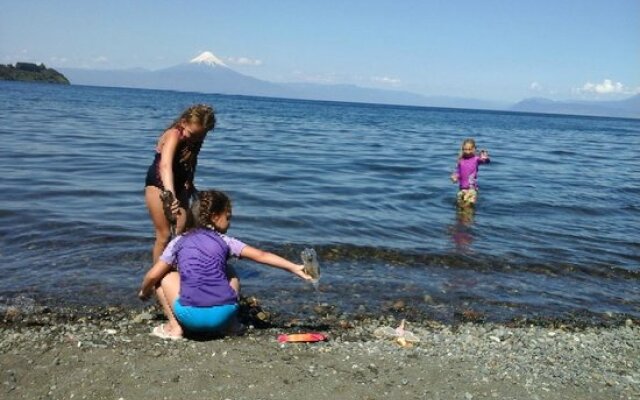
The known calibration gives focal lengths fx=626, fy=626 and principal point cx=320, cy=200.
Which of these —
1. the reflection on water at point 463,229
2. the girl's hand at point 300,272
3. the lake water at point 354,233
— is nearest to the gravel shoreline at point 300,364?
the girl's hand at point 300,272

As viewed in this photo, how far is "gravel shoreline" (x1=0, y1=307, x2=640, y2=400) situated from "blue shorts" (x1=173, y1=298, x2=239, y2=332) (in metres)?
0.13

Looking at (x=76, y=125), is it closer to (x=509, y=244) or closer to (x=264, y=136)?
(x=264, y=136)

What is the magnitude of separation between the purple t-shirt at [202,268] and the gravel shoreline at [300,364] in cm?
39

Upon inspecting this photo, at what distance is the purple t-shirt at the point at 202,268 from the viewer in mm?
5281

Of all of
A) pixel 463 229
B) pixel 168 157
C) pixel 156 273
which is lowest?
pixel 463 229

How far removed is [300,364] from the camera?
5.00 meters

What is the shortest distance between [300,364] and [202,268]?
1.15m

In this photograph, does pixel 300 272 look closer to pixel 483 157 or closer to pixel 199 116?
pixel 199 116

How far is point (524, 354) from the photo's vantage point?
18.3 ft

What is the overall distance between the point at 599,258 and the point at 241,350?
678cm

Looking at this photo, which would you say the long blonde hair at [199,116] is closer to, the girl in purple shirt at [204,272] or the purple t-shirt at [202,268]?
Answer: the girl in purple shirt at [204,272]

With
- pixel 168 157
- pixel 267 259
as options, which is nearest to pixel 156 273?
pixel 267 259

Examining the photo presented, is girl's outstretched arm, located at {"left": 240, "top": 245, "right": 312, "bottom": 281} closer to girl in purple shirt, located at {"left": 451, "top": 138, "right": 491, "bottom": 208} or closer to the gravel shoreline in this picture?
the gravel shoreline

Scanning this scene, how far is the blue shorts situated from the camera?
17.4 ft
